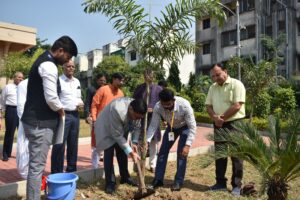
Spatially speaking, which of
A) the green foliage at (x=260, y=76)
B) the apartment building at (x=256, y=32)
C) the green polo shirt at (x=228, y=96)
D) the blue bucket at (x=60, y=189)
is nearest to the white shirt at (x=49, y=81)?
the blue bucket at (x=60, y=189)

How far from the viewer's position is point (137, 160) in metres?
4.57

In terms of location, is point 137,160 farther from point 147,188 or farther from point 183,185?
point 183,185

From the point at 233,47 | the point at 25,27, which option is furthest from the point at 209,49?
the point at 25,27

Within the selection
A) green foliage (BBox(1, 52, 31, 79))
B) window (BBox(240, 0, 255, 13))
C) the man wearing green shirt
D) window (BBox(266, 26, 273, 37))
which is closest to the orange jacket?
the man wearing green shirt

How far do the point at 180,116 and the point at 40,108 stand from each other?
6.88 feet

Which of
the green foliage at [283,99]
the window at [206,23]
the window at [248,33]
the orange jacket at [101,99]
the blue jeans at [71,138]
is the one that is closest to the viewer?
the blue jeans at [71,138]

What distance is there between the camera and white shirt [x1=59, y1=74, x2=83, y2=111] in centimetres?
544

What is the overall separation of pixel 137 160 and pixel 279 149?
188cm

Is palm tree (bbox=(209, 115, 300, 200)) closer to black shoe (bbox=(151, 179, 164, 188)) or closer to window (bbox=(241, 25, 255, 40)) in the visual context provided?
black shoe (bbox=(151, 179, 164, 188))

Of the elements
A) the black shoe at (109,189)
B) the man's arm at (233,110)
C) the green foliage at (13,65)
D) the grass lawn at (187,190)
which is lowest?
the grass lawn at (187,190)

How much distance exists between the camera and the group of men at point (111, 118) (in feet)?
12.8

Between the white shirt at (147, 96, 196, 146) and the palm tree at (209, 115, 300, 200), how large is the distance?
398 millimetres

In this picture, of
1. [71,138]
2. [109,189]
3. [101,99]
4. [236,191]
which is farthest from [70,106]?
[236,191]

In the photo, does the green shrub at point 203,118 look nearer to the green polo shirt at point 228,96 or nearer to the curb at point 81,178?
the curb at point 81,178
